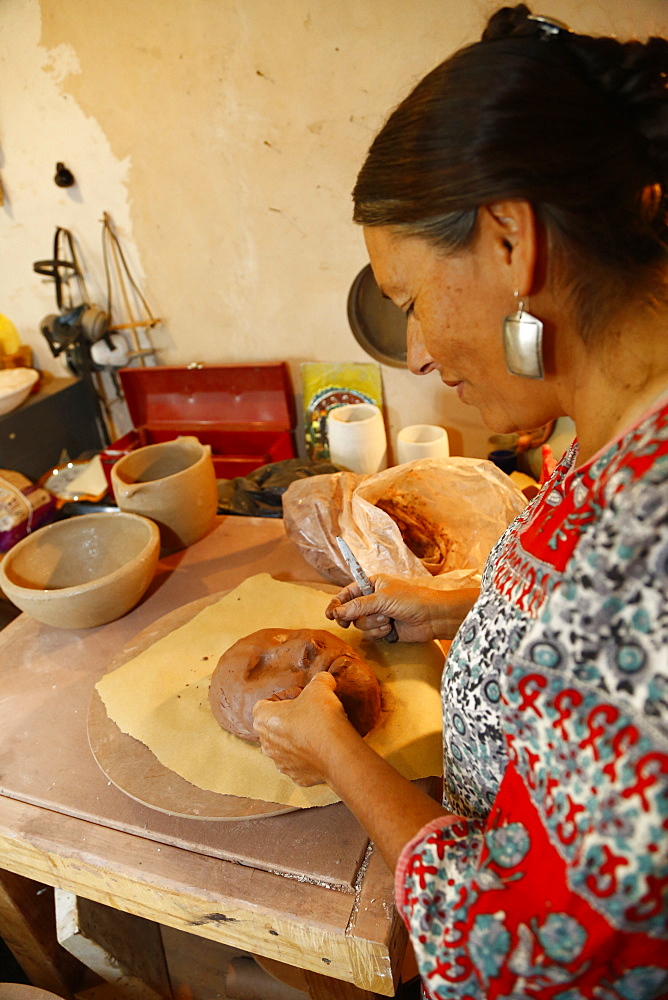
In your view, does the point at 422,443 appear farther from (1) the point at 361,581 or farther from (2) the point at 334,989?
(2) the point at 334,989

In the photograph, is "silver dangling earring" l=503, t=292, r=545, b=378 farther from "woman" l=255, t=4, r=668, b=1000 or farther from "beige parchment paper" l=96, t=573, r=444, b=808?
"beige parchment paper" l=96, t=573, r=444, b=808

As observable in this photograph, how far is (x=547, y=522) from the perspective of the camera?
86 cm

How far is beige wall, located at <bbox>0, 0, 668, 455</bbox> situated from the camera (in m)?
2.31

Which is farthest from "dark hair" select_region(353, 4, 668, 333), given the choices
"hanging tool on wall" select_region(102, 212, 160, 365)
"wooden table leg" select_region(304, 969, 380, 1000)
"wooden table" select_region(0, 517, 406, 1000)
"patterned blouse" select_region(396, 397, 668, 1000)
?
"hanging tool on wall" select_region(102, 212, 160, 365)

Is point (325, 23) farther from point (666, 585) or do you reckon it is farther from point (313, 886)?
point (313, 886)

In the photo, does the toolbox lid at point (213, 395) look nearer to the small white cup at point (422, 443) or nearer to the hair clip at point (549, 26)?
the small white cup at point (422, 443)

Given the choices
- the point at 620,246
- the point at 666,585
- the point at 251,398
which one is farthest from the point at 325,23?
the point at 666,585

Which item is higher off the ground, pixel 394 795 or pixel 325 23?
pixel 325 23

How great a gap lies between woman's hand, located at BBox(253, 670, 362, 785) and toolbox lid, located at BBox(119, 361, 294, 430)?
6.45 feet

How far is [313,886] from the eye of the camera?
3.43 ft

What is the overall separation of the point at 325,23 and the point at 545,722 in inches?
102

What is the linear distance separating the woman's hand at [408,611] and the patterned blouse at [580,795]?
58 cm

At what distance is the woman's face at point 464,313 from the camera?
2.76 feet

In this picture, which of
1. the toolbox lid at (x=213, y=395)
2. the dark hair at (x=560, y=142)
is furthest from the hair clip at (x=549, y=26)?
the toolbox lid at (x=213, y=395)
